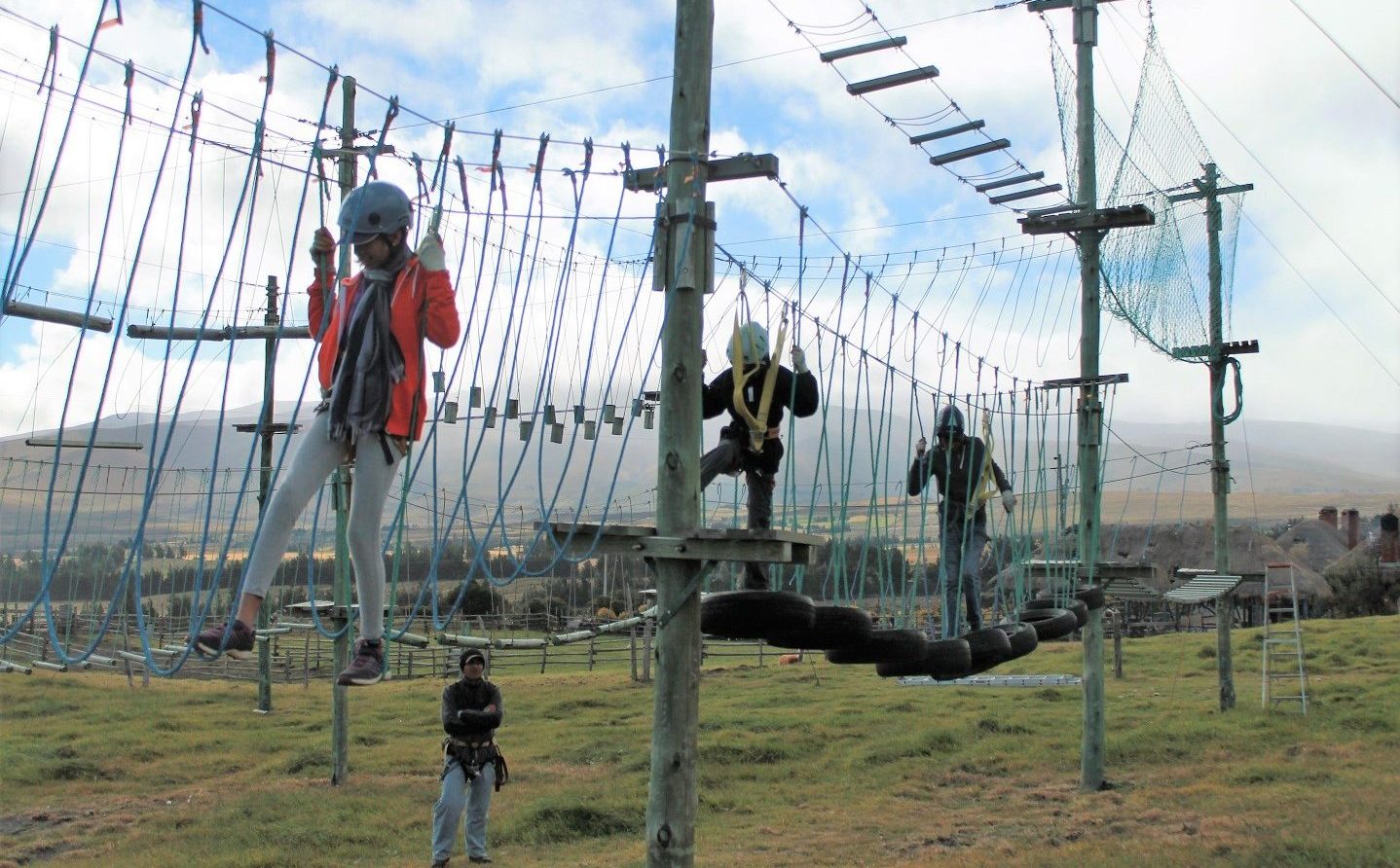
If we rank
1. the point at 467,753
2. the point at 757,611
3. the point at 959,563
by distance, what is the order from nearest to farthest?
the point at 757,611 < the point at 959,563 < the point at 467,753

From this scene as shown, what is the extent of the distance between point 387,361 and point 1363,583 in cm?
4568

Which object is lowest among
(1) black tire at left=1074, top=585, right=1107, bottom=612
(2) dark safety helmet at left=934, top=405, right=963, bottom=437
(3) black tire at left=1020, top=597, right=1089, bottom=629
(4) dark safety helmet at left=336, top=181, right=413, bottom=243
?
(3) black tire at left=1020, top=597, right=1089, bottom=629

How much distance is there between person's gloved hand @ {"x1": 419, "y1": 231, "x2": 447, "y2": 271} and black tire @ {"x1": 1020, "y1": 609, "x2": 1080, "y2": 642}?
24.0 ft

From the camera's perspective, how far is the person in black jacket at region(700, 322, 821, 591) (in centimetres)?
697

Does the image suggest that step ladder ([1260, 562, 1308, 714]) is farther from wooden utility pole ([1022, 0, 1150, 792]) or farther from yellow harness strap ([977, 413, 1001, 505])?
yellow harness strap ([977, 413, 1001, 505])

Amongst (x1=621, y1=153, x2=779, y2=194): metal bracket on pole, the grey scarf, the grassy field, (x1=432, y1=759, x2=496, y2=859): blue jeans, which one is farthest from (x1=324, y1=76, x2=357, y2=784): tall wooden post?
the grey scarf

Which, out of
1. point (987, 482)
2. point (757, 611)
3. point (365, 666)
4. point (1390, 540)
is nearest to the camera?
point (365, 666)

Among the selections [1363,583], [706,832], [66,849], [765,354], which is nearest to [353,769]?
[66,849]

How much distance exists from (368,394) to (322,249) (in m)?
0.79

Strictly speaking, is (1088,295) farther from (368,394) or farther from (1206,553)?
(1206,553)

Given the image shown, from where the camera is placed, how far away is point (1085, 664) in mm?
15102

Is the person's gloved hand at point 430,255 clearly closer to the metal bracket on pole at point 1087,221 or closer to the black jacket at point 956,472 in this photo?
the black jacket at point 956,472

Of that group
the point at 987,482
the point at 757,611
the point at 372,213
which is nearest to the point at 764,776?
the point at 987,482

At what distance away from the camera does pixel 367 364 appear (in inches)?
158
